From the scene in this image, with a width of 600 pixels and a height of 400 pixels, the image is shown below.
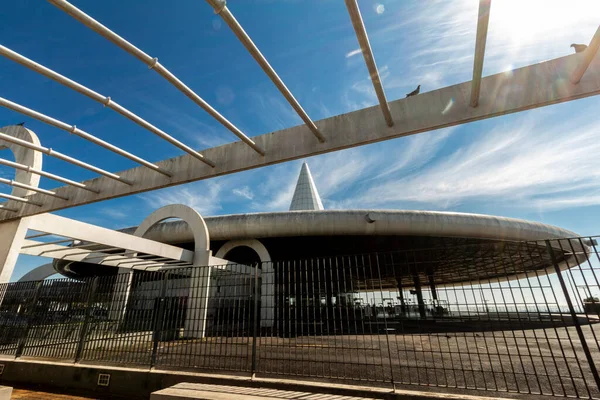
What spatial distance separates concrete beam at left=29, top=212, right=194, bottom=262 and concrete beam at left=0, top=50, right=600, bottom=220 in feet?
13.3

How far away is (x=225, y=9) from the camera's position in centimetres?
311

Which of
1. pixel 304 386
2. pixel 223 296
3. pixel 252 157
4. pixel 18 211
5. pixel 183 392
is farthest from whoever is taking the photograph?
pixel 18 211

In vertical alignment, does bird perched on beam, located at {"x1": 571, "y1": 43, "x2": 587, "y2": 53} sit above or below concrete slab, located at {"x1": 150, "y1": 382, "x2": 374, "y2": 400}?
above

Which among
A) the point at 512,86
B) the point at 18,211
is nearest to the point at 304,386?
the point at 512,86

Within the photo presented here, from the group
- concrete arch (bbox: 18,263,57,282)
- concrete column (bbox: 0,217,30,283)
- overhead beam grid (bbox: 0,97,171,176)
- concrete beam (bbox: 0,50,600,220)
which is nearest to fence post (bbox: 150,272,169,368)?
concrete beam (bbox: 0,50,600,220)

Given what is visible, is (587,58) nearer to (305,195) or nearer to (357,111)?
(357,111)

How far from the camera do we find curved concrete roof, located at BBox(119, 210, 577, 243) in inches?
745

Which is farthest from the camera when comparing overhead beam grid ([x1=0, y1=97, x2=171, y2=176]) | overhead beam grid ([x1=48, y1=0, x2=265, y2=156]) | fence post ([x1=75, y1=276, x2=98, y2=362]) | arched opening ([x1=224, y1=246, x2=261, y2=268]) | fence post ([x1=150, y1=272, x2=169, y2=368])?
arched opening ([x1=224, y1=246, x2=261, y2=268])

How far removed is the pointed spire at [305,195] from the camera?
38.5 meters

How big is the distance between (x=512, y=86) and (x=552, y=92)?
0.51 metres

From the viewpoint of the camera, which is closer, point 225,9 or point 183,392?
point 225,9

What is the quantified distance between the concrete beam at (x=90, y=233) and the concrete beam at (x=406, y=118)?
13.3ft

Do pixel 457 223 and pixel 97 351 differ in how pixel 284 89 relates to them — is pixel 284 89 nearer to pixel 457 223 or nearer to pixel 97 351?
pixel 97 351

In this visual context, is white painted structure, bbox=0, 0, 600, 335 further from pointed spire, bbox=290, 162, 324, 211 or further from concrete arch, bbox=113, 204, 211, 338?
pointed spire, bbox=290, 162, 324, 211
